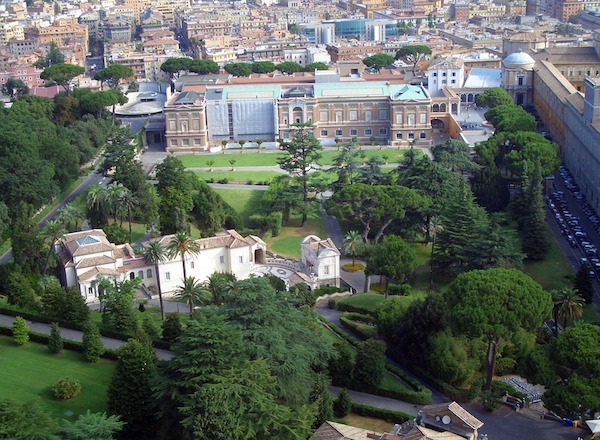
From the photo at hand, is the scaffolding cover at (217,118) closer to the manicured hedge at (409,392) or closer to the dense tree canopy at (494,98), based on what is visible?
the dense tree canopy at (494,98)

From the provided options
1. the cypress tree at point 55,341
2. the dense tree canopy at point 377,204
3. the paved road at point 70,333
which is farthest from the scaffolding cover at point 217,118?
the cypress tree at point 55,341

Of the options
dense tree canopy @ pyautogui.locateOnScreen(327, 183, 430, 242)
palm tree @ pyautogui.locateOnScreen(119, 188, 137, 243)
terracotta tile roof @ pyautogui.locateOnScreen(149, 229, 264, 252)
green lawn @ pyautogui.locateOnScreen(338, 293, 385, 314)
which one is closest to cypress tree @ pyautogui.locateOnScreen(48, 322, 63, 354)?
terracotta tile roof @ pyautogui.locateOnScreen(149, 229, 264, 252)

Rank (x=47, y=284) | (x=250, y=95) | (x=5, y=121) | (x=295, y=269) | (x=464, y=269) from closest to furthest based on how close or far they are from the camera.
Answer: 1. (x=47, y=284)
2. (x=464, y=269)
3. (x=295, y=269)
4. (x=5, y=121)
5. (x=250, y=95)

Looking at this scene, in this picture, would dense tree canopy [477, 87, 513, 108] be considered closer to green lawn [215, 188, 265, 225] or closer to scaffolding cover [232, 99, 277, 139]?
scaffolding cover [232, 99, 277, 139]

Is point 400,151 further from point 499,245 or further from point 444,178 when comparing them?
point 499,245

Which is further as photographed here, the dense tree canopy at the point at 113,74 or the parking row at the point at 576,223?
the dense tree canopy at the point at 113,74

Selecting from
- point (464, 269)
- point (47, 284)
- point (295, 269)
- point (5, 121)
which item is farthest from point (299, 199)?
point (5, 121)
